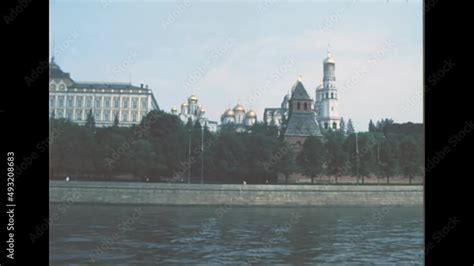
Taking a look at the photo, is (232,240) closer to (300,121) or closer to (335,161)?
(335,161)

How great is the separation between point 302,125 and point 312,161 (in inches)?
382

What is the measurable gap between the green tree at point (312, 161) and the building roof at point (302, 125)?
25.1 feet

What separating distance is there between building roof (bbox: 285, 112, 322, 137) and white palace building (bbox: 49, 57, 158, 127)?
61.8 ft

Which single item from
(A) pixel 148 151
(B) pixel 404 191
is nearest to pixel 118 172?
(A) pixel 148 151

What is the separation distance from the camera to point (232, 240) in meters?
14.5

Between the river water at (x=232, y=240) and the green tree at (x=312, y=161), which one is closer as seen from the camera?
the river water at (x=232, y=240)

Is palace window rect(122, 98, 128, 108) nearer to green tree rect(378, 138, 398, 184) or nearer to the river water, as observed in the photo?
green tree rect(378, 138, 398, 184)

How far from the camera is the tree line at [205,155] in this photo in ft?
112

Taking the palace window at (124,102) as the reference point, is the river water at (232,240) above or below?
below

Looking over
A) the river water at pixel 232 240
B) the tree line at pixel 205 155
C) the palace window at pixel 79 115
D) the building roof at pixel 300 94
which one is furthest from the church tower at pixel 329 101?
the river water at pixel 232 240

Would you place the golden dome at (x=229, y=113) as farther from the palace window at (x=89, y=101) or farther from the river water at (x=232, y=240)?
the river water at (x=232, y=240)

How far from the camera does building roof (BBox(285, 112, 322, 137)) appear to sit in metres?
46.3
